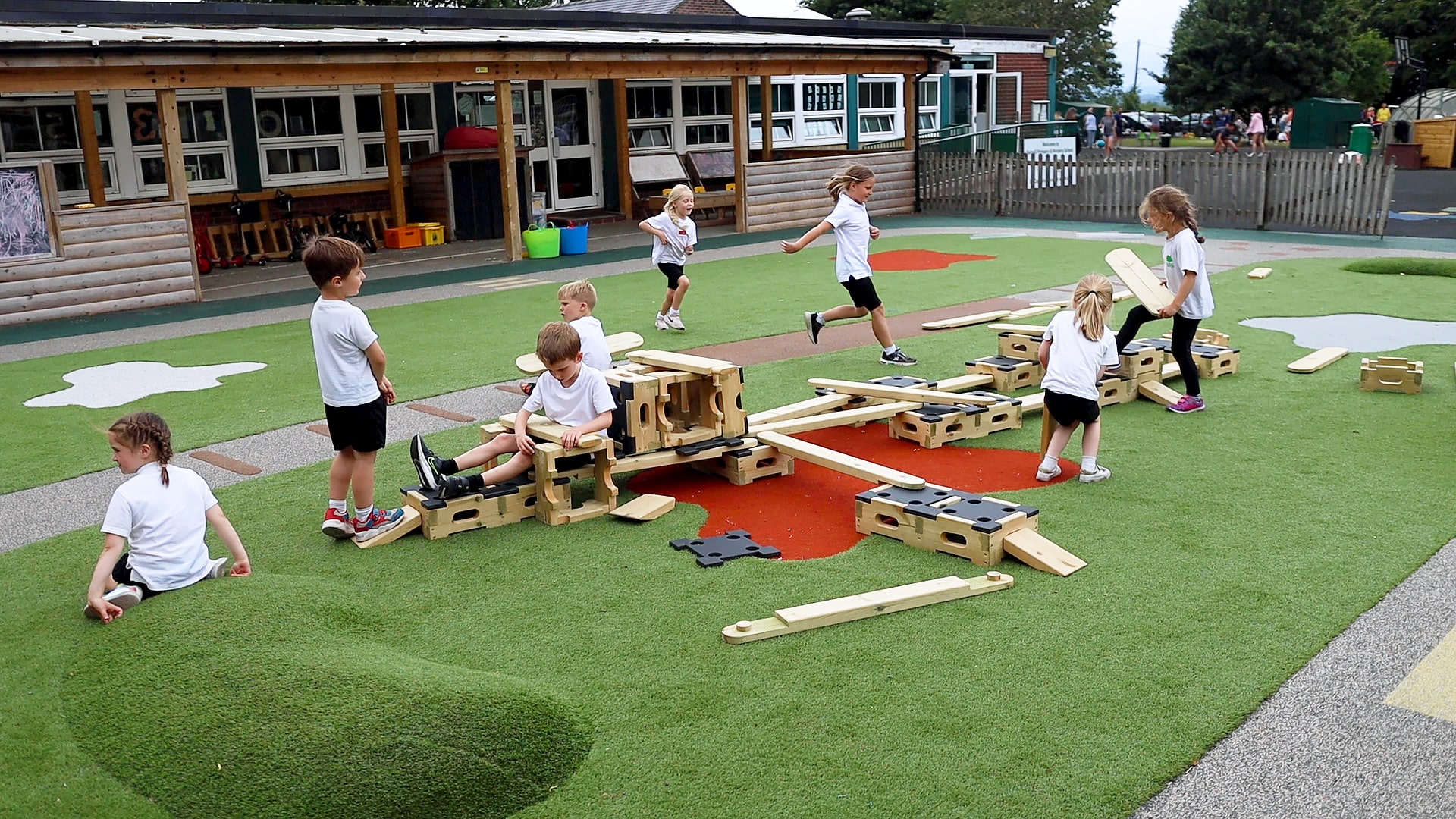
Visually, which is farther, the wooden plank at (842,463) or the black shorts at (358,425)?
the wooden plank at (842,463)

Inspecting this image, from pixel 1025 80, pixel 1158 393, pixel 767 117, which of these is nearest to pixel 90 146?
pixel 767 117

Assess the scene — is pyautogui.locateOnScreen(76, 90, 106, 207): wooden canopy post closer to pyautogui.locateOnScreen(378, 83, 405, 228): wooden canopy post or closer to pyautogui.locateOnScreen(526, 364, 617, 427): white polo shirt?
pyautogui.locateOnScreen(378, 83, 405, 228): wooden canopy post

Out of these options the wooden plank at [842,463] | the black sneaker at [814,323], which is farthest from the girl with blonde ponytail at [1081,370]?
the black sneaker at [814,323]

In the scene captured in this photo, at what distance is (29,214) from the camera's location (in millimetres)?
14078

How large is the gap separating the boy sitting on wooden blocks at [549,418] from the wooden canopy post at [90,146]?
46.3 feet

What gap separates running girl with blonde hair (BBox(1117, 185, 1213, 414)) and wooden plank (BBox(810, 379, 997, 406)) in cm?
149

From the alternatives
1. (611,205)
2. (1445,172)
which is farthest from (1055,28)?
(611,205)

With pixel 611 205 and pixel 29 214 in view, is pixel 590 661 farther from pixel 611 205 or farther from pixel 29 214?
pixel 611 205

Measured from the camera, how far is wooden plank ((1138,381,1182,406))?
340 inches

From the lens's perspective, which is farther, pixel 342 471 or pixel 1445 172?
pixel 1445 172

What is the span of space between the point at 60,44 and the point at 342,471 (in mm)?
10528

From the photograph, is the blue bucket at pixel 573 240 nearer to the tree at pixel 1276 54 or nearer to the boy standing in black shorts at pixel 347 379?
the boy standing in black shorts at pixel 347 379

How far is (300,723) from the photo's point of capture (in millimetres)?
4066

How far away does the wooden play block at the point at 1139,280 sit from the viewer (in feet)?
28.5
